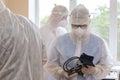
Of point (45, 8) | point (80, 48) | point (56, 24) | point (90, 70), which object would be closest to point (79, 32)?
point (80, 48)

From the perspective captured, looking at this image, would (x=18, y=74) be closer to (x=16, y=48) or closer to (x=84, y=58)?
(x=16, y=48)

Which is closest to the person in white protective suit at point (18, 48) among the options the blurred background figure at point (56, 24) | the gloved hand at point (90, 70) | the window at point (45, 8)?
the gloved hand at point (90, 70)

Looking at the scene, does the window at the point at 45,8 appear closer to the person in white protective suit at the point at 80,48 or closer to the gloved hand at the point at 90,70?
the person in white protective suit at the point at 80,48

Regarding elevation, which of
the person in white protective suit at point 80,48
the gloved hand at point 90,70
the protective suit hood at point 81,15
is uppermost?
the protective suit hood at point 81,15

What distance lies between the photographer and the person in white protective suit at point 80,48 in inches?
78.1

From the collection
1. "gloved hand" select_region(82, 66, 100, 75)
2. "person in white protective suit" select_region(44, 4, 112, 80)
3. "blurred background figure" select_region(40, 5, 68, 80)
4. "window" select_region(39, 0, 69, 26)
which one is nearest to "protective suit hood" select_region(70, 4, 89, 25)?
"person in white protective suit" select_region(44, 4, 112, 80)

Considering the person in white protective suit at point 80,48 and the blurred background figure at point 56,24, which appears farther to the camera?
the blurred background figure at point 56,24

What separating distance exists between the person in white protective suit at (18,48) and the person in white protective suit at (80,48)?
2.26 feet

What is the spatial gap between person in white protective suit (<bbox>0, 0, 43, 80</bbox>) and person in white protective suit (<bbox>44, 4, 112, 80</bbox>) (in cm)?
69

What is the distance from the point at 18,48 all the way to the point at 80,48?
867mm

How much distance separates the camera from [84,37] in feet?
6.63

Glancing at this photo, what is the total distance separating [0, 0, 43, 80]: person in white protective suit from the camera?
3.93 feet

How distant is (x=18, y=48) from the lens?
121 cm

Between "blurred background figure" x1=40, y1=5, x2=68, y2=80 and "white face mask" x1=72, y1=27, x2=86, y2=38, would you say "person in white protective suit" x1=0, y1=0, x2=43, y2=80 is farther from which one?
"blurred background figure" x1=40, y1=5, x2=68, y2=80
